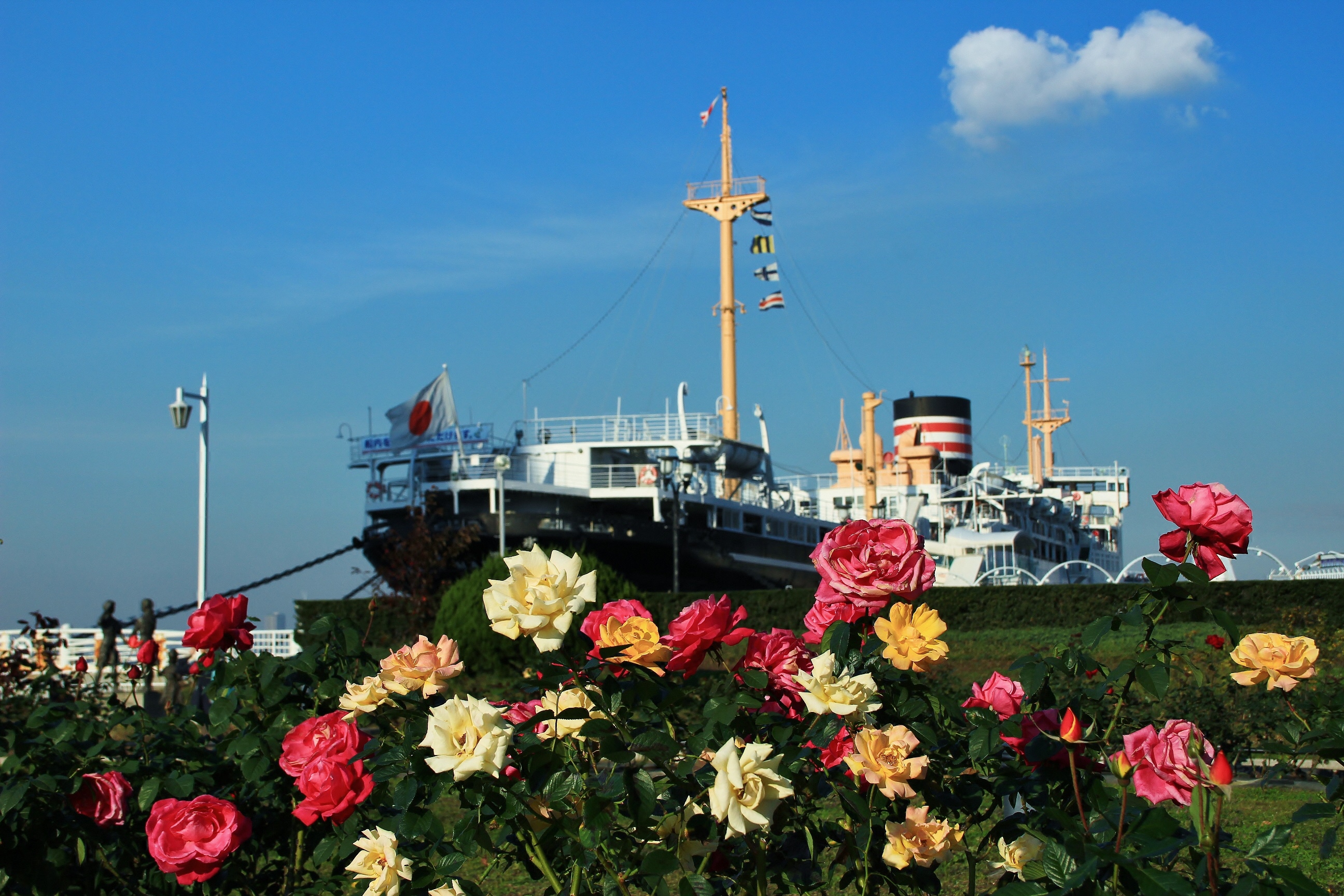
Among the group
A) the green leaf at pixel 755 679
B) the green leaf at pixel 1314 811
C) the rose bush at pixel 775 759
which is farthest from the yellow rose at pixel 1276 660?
the green leaf at pixel 755 679

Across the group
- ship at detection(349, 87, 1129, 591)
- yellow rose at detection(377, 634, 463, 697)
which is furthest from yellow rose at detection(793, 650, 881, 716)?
ship at detection(349, 87, 1129, 591)

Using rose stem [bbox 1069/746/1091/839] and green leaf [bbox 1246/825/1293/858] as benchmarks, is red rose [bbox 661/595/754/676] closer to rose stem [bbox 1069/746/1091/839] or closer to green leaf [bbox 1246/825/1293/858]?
rose stem [bbox 1069/746/1091/839]

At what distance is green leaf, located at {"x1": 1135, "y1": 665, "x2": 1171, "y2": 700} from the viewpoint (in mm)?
2461

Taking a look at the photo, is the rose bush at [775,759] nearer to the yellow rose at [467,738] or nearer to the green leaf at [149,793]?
the yellow rose at [467,738]

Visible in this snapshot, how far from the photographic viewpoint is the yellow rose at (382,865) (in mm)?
2697

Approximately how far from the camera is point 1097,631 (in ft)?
8.46

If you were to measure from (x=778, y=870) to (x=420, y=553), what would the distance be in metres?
21.7

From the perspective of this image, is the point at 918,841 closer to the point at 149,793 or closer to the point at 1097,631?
the point at 1097,631

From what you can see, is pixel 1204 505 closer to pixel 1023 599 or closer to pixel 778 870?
pixel 778 870

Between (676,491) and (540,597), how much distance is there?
2512 cm

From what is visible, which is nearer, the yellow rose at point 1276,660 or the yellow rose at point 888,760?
the yellow rose at point 888,760

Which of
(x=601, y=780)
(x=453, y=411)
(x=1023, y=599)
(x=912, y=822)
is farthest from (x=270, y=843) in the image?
(x=453, y=411)

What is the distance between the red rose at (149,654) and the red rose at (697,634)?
380cm

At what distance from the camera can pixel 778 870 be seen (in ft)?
9.48
